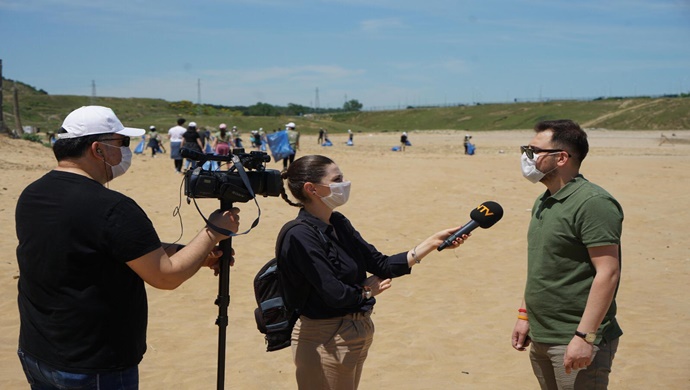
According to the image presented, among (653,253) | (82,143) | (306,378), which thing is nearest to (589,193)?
(306,378)

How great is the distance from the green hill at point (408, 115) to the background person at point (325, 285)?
64668 millimetres

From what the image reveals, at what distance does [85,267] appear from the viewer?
107 inches

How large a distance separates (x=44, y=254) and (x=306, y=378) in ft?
4.71

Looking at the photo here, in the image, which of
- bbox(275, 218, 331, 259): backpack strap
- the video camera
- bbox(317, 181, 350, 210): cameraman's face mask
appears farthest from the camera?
bbox(317, 181, 350, 210): cameraman's face mask

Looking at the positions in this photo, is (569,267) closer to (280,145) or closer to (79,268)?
(79,268)

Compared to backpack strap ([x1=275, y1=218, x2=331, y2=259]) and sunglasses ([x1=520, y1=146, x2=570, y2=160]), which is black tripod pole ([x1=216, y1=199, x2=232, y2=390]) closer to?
backpack strap ([x1=275, y1=218, x2=331, y2=259])

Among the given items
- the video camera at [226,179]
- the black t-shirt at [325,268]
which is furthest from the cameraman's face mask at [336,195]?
the video camera at [226,179]

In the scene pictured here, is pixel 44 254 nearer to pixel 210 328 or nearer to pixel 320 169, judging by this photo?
pixel 320 169

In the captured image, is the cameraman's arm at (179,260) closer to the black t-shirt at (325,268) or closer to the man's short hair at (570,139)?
the black t-shirt at (325,268)

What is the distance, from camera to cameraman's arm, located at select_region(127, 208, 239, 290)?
2.75 m

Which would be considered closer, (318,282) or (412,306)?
(318,282)

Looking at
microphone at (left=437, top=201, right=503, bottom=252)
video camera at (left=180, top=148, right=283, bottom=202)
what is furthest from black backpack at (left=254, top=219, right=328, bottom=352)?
microphone at (left=437, top=201, right=503, bottom=252)

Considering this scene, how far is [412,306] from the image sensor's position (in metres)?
8.02

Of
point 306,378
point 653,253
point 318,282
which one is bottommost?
point 653,253
